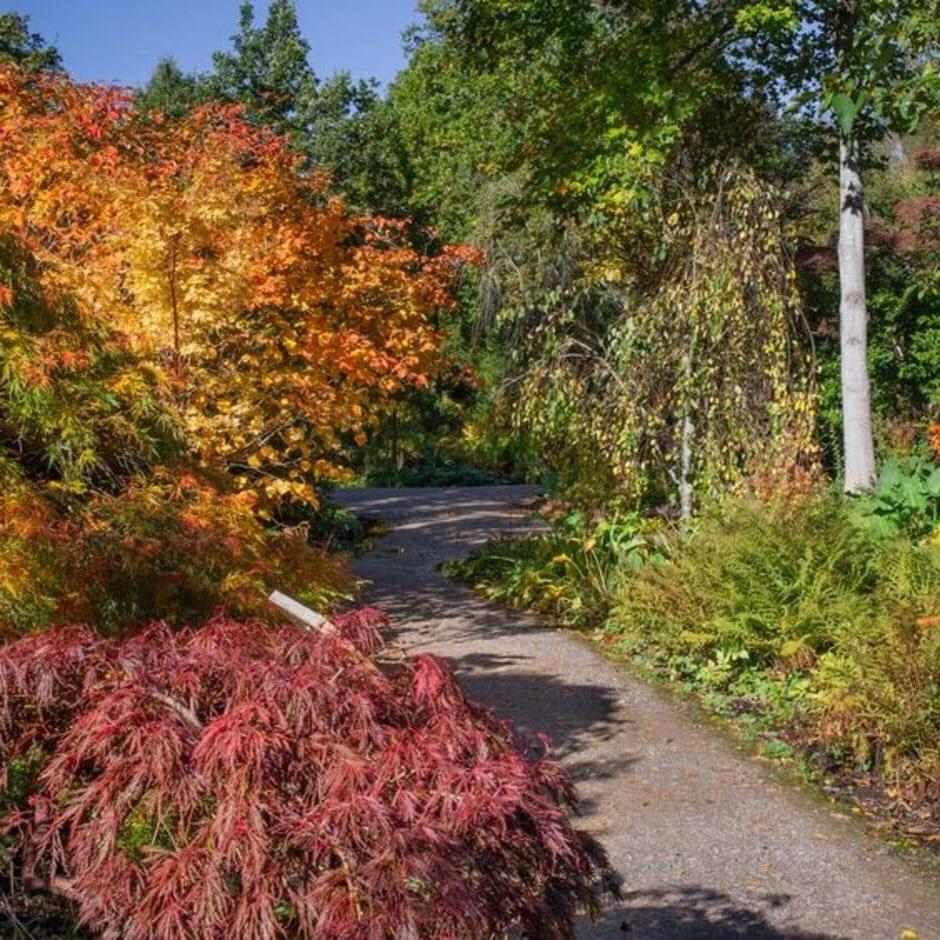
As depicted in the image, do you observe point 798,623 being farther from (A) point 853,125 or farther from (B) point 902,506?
(A) point 853,125

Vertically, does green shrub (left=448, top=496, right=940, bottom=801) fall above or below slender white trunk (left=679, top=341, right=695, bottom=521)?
below

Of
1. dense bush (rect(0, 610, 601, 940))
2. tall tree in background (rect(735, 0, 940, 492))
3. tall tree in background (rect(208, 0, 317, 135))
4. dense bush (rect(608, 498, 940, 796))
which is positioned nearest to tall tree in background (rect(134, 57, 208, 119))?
tall tree in background (rect(208, 0, 317, 135))

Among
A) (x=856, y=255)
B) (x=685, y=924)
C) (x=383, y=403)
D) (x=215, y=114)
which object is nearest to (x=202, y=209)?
(x=383, y=403)

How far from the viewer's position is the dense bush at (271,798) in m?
2.23

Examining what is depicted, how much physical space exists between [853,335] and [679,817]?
6.00 meters

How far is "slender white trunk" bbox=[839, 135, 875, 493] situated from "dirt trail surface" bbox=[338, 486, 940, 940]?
3.17 m

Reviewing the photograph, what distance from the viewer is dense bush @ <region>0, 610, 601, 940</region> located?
7.33ft

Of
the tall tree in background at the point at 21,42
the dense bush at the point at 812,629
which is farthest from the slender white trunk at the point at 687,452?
the tall tree in background at the point at 21,42

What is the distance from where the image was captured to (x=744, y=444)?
32.3 ft

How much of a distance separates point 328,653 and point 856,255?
8.91 metres

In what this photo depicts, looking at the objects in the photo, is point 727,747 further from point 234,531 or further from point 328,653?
point 328,653

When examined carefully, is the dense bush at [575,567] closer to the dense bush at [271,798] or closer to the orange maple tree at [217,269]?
the orange maple tree at [217,269]

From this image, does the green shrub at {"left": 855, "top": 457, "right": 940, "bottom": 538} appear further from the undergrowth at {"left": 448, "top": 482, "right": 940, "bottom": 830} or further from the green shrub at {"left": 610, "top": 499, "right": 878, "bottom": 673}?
the green shrub at {"left": 610, "top": 499, "right": 878, "bottom": 673}

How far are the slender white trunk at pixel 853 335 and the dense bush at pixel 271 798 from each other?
334 inches
